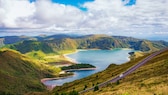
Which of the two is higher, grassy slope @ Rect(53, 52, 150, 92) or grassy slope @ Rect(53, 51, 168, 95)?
grassy slope @ Rect(53, 51, 168, 95)

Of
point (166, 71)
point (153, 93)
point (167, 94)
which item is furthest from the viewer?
point (166, 71)

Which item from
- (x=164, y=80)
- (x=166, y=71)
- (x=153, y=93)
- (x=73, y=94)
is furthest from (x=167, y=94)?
(x=73, y=94)

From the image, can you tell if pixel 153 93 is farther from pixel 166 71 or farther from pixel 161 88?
pixel 166 71

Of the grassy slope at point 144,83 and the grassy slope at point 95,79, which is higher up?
the grassy slope at point 144,83

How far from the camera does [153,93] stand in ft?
163

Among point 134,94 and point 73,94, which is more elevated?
point 134,94

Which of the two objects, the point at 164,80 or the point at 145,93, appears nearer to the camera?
the point at 145,93

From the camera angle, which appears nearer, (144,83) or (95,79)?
(144,83)

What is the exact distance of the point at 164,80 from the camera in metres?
60.7

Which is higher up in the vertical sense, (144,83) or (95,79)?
(144,83)

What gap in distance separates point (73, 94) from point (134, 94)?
3084 cm

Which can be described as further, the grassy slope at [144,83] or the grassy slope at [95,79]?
the grassy slope at [95,79]

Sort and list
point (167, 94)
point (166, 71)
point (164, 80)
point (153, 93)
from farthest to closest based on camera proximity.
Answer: point (166, 71) → point (164, 80) → point (153, 93) → point (167, 94)

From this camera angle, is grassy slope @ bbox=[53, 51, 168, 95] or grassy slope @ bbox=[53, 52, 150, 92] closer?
grassy slope @ bbox=[53, 51, 168, 95]
